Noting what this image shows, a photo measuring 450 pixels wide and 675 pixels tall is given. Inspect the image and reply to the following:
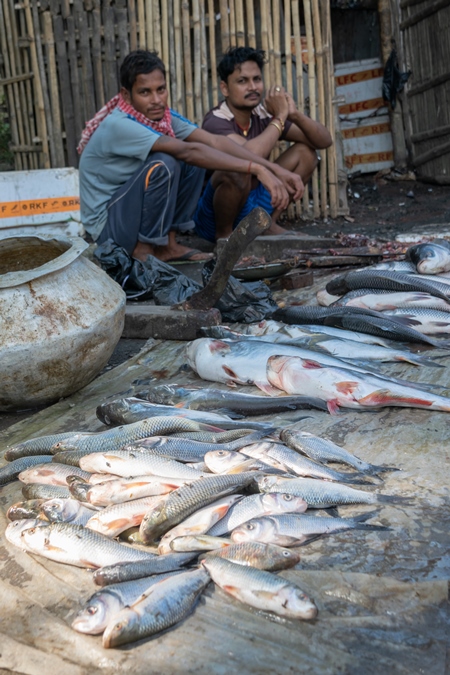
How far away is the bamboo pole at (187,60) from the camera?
930 centimetres

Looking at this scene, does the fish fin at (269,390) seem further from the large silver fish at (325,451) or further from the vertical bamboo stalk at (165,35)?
the vertical bamboo stalk at (165,35)

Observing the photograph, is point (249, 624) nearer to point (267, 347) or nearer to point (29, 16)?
point (267, 347)

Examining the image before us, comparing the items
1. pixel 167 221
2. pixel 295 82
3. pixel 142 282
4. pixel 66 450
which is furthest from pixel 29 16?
pixel 66 450

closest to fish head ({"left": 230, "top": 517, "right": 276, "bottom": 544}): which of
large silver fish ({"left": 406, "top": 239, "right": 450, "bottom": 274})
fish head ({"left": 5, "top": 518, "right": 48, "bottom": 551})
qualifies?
fish head ({"left": 5, "top": 518, "right": 48, "bottom": 551})

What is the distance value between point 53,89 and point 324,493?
8.70 m

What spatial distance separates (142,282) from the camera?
6.12 metres

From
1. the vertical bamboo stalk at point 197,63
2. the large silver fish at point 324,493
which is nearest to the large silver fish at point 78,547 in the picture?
the large silver fish at point 324,493

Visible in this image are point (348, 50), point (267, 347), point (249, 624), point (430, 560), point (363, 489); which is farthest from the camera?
point (348, 50)

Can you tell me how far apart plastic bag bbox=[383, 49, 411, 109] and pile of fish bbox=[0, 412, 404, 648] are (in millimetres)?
10433

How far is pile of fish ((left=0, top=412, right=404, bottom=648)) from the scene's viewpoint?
2047mm

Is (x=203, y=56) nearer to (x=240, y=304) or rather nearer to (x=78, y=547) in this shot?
(x=240, y=304)

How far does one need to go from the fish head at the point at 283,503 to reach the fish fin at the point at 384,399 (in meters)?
1.01

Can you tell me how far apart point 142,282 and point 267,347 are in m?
2.41

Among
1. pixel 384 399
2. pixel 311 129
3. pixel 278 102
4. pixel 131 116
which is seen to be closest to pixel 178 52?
pixel 278 102
